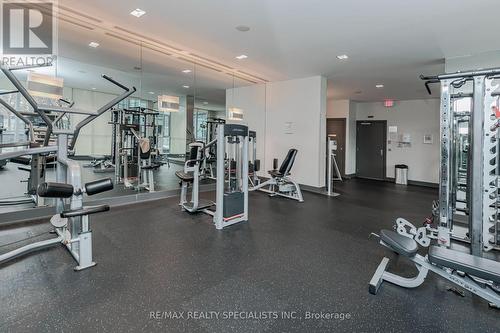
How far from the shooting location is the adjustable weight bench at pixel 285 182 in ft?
17.9

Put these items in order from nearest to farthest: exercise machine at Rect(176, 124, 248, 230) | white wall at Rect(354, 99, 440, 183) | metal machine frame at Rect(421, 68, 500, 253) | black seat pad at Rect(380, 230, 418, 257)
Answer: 1. black seat pad at Rect(380, 230, 418, 257)
2. metal machine frame at Rect(421, 68, 500, 253)
3. exercise machine at Rect(176, 124, 248, 230)
4. white wall at Rect(354, 99, 440, 183)

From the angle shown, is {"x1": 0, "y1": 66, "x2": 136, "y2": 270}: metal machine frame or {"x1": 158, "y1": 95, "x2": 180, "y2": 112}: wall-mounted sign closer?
{"x1": 0, "y1": 66, "x2": 136, "y2": 270}: metal machine frame

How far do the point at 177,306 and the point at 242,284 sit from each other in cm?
55

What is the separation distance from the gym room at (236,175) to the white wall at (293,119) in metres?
0.05

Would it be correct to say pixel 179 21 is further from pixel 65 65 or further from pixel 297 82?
pixel 297 82

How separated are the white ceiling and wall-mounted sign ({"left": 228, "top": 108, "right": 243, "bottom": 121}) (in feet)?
5.85

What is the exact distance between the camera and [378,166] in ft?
29.1

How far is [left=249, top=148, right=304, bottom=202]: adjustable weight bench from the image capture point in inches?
215

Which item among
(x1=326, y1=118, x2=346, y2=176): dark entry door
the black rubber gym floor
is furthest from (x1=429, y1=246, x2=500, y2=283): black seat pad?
(x1=326, y1=118, x2=346, y2=176): dark entry door

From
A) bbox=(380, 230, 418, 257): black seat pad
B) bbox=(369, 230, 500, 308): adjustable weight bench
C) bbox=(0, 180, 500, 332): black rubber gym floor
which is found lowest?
bbox=(0, 180, 500, 332): black rubber gym floor

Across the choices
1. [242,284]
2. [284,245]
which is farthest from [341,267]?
[242,284]

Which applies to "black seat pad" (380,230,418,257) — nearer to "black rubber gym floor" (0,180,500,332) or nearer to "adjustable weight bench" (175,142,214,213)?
"black rubber gym floor" (0,180,500,332)

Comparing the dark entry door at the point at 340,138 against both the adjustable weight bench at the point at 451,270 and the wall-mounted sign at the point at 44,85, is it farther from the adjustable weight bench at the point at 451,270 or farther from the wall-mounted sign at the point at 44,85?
the wall-mounted sign at the point at 44,85

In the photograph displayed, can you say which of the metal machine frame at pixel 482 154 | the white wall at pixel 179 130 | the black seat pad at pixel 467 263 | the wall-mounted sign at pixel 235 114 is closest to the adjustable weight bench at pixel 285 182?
the white wall at pixel 179 130
